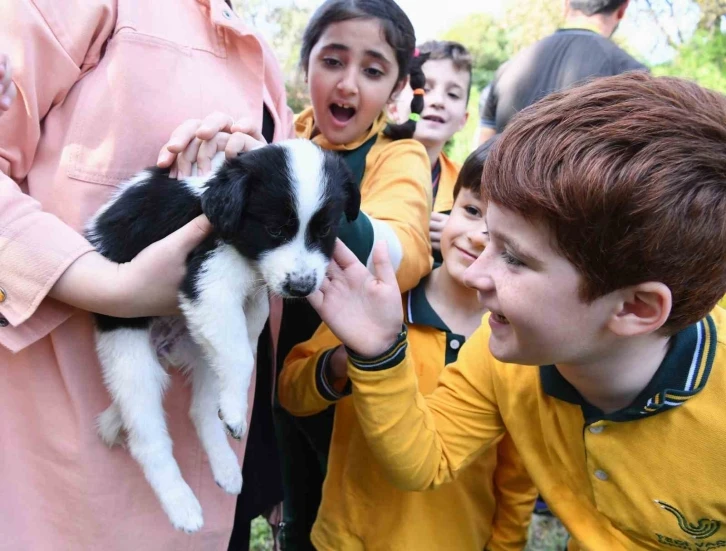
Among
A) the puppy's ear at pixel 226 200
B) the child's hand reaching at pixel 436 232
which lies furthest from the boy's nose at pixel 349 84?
the puppy's ear at pixel 226 200

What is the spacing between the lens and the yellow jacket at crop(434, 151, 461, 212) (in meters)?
2.76

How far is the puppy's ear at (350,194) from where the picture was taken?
4.92 feet

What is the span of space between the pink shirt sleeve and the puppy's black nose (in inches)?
16.7

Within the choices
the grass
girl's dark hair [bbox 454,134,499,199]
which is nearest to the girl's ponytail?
girl's dark hair [bbox 454,134,499,199]

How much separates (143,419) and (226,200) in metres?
0.53

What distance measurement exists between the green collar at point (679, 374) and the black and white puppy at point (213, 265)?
0.78 m

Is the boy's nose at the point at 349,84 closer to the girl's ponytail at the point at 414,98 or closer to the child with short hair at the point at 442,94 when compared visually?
the girl's ponytail at the point at 414,98

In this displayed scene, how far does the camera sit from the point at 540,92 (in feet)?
11.0

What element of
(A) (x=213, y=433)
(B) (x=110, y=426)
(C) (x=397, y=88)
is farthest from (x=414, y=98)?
(B) (x=110, y=426)

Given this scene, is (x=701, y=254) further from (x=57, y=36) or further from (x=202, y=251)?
(x=57, y=36)

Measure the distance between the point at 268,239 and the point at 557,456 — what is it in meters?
0.94

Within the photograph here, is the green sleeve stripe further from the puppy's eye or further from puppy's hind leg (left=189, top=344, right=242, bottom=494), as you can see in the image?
puppy's hind leg (left=189, top=344, right=242, bottom=494)

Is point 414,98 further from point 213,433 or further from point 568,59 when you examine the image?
point 213,433

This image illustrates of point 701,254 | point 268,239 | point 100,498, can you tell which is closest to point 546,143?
point 701,254
